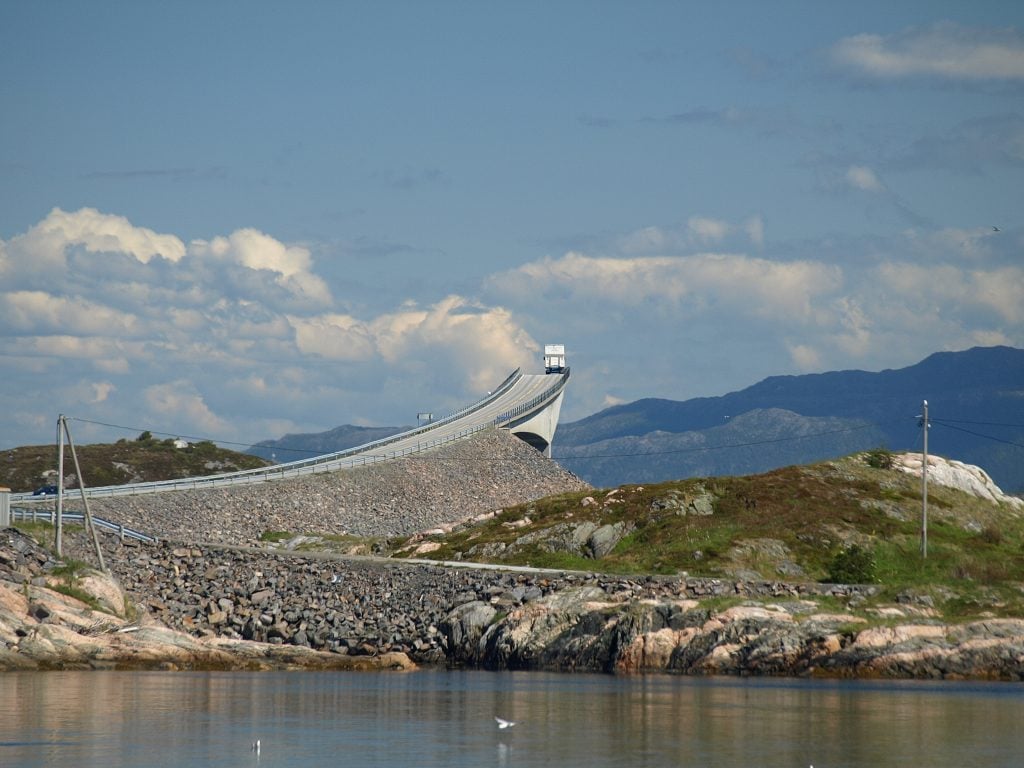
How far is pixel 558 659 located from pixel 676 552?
615 inches

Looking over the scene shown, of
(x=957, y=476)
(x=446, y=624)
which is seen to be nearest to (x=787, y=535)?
(x=446, y=624)

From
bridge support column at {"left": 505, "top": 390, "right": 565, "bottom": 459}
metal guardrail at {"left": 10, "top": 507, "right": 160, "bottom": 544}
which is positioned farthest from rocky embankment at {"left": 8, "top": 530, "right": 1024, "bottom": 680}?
bridge support column at {"left": 505, "top": 390, "right": 565, "bottom": 459}

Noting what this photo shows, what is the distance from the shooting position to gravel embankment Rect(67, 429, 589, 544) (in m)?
102

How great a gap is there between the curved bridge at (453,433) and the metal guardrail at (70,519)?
11257 mm

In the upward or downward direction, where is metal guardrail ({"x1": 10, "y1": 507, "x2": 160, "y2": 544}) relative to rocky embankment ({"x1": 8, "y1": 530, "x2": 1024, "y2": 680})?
upward

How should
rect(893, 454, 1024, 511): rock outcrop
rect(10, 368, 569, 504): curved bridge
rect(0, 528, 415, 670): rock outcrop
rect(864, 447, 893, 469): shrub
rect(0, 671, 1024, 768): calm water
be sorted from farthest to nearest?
rect(10, 368, 569, 504): curved bridge, rect(864, 447, 893, 469): shrub, rect(893, 454, 1024, 511): rock outcrop, rect(0, 528, 415, 670): rock outcrop, rect(0, 671, 1024, 768): calm water

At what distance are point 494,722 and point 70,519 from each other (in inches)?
1698

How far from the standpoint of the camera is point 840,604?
73562 millimetres

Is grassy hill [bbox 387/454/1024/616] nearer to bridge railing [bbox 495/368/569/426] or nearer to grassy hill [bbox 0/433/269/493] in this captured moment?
grassy hill [bbox 0/433/269/493]

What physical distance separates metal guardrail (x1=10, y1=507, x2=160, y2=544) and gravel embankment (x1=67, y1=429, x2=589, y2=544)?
3.22 m

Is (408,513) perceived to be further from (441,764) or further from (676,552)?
(441,764)

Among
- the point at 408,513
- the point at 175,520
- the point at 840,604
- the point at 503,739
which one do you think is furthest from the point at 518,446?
the point at 503,739

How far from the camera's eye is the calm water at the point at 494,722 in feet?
141

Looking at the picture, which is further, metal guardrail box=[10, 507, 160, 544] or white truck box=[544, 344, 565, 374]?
white truck box=[544, 344, 565, 374]
